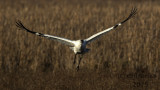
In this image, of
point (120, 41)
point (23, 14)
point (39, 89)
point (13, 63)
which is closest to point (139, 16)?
point (120, 41)

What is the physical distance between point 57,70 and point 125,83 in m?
1.93

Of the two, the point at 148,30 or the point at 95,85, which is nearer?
the point at 95,85

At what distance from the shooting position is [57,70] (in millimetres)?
9320

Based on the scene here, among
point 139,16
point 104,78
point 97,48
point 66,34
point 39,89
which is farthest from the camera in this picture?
point 139,16

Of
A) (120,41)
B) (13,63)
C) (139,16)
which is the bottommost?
(13,63)

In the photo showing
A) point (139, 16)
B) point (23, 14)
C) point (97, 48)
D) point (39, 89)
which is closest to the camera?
point (39, 89)

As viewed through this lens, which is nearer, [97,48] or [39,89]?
[39,89]

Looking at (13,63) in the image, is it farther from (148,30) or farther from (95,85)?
(148,30)

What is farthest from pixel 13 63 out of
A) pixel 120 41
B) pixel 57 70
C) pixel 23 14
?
pixel 23 14

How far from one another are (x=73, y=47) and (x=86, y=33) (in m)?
2.83

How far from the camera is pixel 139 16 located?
533 inches

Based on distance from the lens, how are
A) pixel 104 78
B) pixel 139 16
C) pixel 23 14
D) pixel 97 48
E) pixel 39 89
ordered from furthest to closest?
1. pixel 23 14
2. pixel 139 16
3. pixel 97 48
4. pixel 104 78
5. pixel 39 89

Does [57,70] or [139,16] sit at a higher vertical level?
[139,16]

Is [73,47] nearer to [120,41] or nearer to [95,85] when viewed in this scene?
[95,85]
